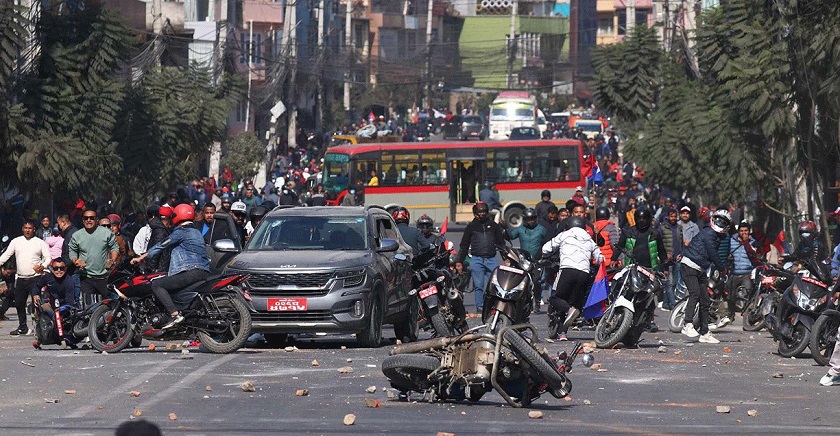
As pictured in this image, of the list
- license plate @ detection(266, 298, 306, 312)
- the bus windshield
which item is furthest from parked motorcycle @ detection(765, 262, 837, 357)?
the bus windshield

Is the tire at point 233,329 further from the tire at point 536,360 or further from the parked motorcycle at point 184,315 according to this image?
the tire at point 536,360

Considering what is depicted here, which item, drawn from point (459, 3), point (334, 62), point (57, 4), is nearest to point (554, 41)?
point (459, 3)

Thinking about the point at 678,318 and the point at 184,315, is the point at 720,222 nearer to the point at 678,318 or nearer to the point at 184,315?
the point at 678,318

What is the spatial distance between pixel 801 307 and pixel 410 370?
6044mm

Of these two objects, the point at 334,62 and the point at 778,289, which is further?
the point at 334,62

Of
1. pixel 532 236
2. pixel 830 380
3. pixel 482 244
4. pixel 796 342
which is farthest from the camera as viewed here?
pixel 532 236

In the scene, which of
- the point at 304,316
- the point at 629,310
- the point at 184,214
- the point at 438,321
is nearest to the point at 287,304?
the point at 304,316

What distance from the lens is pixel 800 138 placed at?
2500cm

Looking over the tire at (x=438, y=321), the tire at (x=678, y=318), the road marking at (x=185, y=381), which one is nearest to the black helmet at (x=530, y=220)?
the tire at (x=678, y=318)

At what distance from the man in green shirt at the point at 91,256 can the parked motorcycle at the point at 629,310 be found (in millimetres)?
5904

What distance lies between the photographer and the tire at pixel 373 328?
16.8 metres

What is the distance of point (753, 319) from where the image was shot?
20.7 metres

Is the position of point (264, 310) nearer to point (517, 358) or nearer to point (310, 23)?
point (517, 358)

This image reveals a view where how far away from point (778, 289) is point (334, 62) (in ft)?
246
